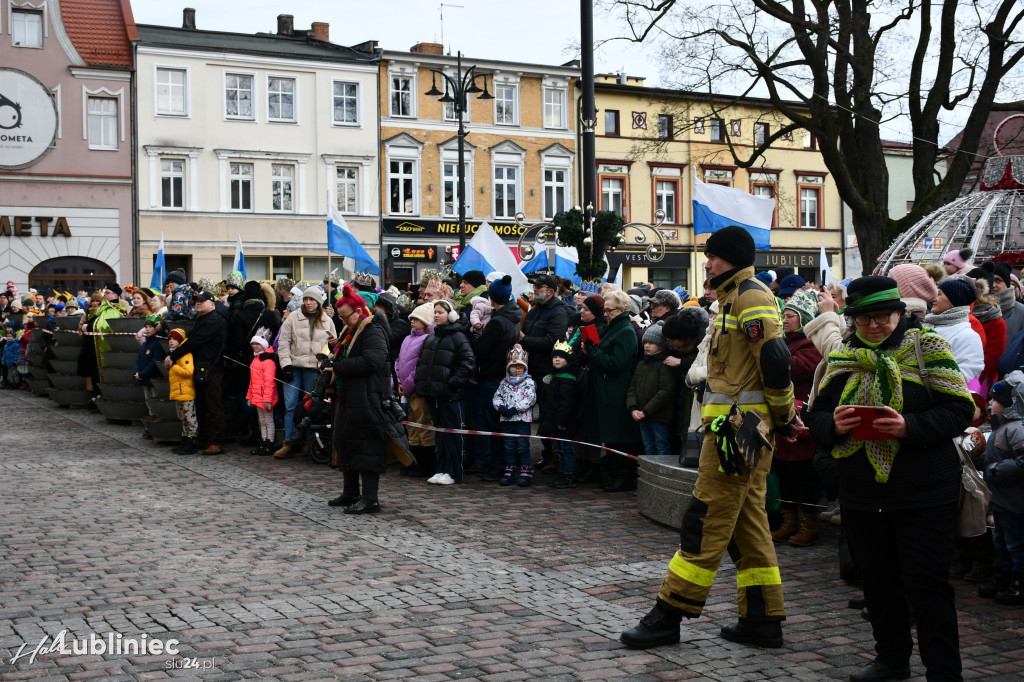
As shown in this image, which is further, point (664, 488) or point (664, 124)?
point (664, 124)

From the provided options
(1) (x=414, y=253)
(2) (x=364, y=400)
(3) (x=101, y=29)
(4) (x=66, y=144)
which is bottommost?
(2) (x=364, y=400)

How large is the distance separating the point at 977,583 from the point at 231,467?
7.87 meters

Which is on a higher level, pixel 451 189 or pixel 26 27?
pixel 26 27

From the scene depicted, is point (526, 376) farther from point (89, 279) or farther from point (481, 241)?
point (89, 279)

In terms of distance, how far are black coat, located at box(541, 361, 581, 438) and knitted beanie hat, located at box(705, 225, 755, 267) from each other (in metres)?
5.01

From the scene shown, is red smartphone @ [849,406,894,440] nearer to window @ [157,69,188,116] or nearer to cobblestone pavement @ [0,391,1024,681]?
cobblestone pavement @ [0,391,1024,681]

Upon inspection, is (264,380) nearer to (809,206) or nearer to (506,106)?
(506,106)

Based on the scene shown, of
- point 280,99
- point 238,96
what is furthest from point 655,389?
point 280,99

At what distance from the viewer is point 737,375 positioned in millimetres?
5848

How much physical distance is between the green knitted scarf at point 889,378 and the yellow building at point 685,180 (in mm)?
40929

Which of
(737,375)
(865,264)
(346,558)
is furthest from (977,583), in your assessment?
(865,264)

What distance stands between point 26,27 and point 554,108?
2013 centimetres

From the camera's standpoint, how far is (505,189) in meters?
46.6

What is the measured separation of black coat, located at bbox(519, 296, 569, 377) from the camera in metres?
11.2
